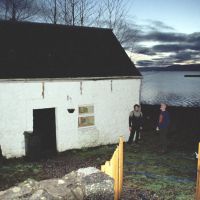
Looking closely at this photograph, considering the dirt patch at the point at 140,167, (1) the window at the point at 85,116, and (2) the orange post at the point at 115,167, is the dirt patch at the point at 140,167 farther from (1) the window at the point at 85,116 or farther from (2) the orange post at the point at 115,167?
(1) the window at the point at 85,116

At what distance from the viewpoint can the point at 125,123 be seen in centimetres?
1666

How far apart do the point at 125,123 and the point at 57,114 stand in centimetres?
429

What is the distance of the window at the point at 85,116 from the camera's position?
15047 millimetres

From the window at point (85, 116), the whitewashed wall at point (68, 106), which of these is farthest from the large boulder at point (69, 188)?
the window at point (85, 116)

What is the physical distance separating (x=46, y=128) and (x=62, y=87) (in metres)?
2.11

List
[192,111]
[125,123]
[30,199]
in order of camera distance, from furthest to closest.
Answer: [192,111], [125,123], [30,199]

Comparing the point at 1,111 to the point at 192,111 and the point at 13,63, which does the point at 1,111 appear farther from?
the point at 192,111

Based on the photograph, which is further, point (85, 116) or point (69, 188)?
point (85, 116)

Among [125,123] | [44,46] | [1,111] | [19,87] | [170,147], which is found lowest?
[170,147]

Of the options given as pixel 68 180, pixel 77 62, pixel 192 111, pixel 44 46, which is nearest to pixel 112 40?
pixel 77 62

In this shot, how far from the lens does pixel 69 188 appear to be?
494 centimetres

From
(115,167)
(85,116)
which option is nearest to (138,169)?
(115,167)

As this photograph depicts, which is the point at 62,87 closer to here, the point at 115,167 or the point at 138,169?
the point at 138,169

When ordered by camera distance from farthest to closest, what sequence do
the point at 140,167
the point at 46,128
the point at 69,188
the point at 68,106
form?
the point at 68,106, the point at 46,128, the point at 140,167, the point at 69,188
